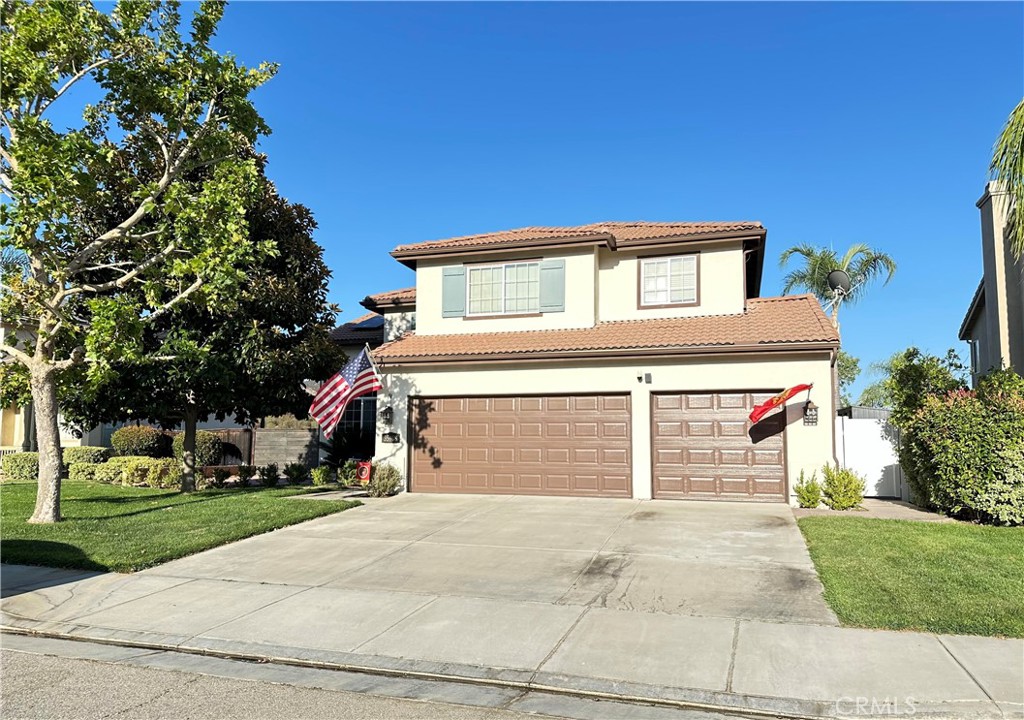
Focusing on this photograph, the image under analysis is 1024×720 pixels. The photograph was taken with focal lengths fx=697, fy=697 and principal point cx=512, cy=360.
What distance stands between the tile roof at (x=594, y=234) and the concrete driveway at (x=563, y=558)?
248 inches

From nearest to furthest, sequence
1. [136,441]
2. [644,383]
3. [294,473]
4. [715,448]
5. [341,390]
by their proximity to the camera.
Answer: [715,448], [644,383], [341,390], [294,473], [136,441]

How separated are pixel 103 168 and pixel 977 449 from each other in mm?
15822

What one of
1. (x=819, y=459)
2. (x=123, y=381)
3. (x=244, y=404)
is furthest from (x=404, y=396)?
(x=819, y=459)

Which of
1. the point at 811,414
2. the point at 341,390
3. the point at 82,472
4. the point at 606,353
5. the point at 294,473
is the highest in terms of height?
the point at 606,353

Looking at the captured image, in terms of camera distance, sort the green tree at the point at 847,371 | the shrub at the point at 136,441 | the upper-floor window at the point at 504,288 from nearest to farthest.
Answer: the upper-floor window at the point at 504,288
the shrub at the point at 136,441
the green tree at the point at 847,371

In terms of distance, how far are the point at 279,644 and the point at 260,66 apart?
10.8 meters

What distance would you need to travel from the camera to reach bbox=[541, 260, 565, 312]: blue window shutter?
1675 cm

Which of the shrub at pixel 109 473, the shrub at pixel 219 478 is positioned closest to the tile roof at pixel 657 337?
the shrub at pixel 219 478

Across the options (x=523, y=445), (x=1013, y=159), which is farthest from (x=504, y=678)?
(x=523, y=445)

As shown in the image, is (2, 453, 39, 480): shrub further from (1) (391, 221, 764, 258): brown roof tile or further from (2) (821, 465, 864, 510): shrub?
(2) (821, 465, 864, 510): shrub

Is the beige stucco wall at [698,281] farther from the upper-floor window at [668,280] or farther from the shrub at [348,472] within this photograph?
the shrub at [348,472]

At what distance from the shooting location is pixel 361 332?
77.7ft

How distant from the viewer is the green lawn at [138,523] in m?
9.79

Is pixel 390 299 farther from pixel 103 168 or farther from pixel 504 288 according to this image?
pixel 103 168
